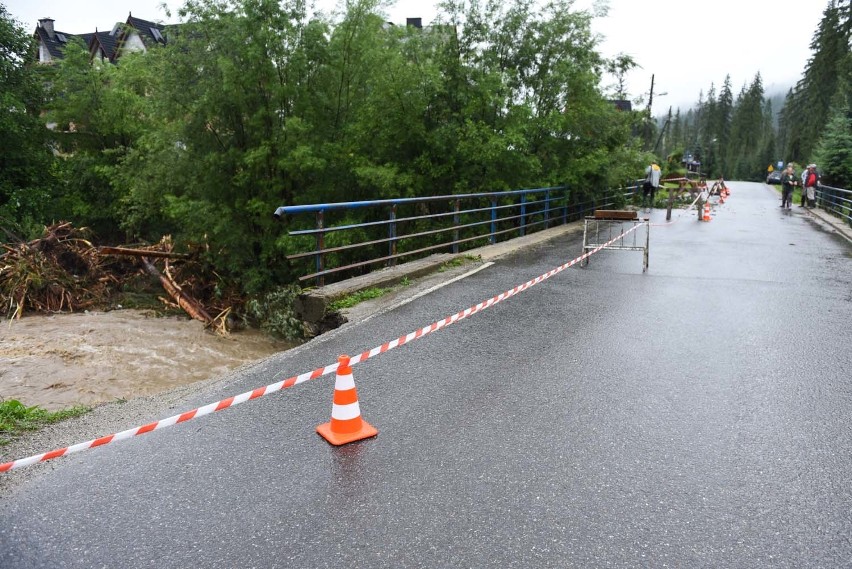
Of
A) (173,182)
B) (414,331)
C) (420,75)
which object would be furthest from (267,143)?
(414,331)

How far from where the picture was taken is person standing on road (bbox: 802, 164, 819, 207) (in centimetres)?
2614

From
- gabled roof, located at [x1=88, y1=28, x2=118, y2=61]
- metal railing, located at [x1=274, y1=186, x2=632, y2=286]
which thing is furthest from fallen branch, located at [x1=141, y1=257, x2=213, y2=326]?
gabled roof, located at [x1=88, y1=28, x2=118, y2=61]

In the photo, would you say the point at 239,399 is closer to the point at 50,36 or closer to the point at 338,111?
the point at 338,111

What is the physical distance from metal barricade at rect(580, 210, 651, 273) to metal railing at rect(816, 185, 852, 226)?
7619mm

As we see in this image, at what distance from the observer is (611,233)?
54.7 ft

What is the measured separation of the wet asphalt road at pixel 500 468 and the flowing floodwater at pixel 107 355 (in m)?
3.68

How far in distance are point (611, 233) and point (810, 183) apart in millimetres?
15555

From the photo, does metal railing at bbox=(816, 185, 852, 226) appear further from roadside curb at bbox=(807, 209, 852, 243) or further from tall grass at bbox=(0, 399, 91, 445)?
tall grass at bbox=(0, 399, 91, 445)

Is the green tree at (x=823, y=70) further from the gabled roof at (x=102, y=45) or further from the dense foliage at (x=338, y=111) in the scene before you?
the gabled roof at (x=102, y=45)

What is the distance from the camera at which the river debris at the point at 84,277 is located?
44.7 ft

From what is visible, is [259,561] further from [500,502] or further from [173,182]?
[173,182]

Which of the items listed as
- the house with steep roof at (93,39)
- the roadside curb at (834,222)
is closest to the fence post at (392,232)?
the roadside curb at (834,222)

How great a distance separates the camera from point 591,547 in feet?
9.52

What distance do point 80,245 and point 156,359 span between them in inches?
386
